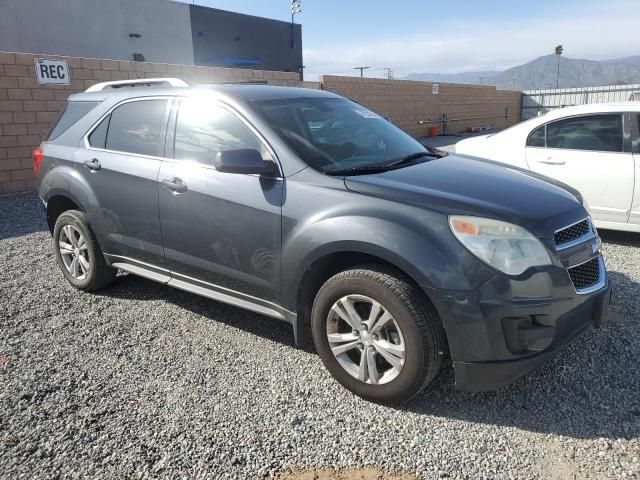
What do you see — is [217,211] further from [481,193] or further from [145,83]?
[145,83]

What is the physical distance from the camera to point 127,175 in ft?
12.9

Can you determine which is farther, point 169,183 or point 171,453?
point 169,183

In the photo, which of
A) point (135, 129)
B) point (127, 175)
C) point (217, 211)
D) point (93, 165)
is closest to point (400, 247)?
point (217, 211)

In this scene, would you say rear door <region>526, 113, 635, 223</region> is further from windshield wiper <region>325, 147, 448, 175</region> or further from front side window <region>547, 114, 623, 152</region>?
windshield wiper <region>325, 147, 448, 175</region>

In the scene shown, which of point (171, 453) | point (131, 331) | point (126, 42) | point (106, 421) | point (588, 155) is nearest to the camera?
point (171, 453)

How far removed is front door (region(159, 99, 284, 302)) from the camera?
3.18 m

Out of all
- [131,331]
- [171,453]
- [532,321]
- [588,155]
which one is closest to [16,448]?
[171,453]

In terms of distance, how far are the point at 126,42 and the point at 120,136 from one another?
19455mm

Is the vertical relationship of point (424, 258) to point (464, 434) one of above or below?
above

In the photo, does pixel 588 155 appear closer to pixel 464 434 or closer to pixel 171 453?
pixel 464 434

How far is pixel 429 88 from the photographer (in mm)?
21516

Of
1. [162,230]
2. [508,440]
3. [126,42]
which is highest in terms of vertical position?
[126,42]

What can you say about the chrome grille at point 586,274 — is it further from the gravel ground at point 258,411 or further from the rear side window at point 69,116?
the rear side window at point 69,116

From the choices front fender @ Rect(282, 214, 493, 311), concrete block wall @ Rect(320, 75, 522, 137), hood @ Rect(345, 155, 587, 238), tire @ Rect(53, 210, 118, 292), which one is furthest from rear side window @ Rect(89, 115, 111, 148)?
concrete block wall @ Rect(320, 75, 522, 137)
